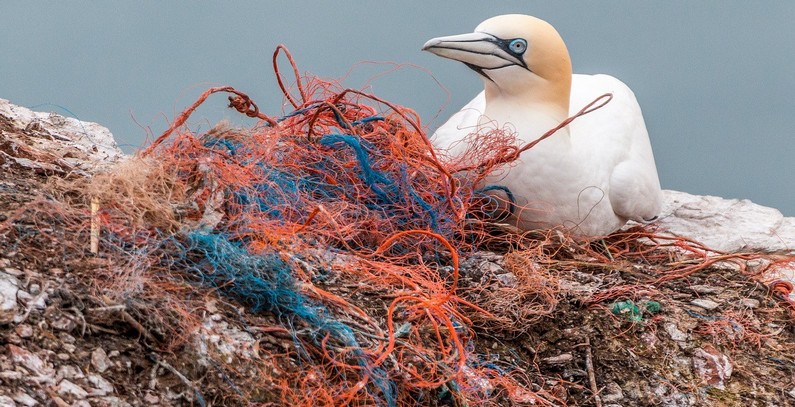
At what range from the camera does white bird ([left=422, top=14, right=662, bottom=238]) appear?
22.3 ft

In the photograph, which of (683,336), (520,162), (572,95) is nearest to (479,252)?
(520,162)

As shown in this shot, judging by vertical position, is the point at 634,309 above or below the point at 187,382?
below

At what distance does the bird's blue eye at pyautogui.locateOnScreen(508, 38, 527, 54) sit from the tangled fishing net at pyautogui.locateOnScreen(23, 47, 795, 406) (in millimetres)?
504

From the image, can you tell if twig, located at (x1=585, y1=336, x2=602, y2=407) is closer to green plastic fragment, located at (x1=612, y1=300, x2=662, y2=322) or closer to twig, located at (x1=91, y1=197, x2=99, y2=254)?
green plastic fragment, located at (x1=612, y1=300, x2=662, y2=322)

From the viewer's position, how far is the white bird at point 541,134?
6801 mm

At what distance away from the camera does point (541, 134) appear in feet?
22.6

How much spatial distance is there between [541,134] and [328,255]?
1.82m

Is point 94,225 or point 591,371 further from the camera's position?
point 591,371

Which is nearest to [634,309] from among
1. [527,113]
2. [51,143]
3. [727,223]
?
[527,113]

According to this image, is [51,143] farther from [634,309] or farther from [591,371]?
[634,309]

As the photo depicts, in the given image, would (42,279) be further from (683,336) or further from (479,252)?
(683,336)

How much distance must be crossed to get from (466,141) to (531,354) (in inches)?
65.6

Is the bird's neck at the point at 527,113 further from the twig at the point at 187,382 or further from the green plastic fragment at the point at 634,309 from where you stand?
the twig at the point at 187,382

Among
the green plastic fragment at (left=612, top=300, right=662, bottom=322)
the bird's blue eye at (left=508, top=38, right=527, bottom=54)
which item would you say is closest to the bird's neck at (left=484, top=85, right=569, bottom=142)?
the bird's blue eye at (left=508, top=38, right=527, bottom=54)
